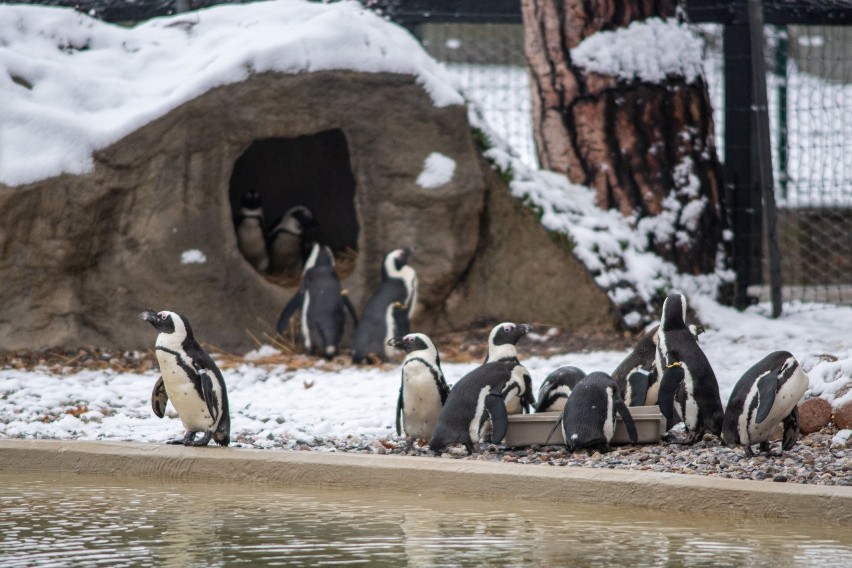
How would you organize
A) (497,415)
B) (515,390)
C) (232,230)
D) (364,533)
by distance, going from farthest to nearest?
1. (232,230)
2. (515,390)
3. (497,415)
4. (364,533)

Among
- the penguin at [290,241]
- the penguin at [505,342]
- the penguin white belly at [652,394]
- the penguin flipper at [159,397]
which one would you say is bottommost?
the penguin white belly at [652,394]

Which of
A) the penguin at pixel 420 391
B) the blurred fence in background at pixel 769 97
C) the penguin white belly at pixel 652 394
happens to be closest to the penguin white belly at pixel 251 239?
the blurred fence in background at pixel 769 97

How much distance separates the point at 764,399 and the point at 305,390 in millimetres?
2431

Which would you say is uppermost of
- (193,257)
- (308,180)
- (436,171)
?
(308,180)

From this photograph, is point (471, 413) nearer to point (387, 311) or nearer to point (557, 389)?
point (557, 389)

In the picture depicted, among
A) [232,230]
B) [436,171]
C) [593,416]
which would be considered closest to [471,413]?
[593,416]

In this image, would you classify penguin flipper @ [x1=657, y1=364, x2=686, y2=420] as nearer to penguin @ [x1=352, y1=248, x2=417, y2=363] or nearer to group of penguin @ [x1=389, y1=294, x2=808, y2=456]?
group of penguin @ [x1=389, y1=294, x2=808, y2=456]

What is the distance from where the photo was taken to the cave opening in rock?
27.5ft

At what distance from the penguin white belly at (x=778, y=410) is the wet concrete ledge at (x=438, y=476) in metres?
0.74

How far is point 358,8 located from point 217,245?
1.85 metres

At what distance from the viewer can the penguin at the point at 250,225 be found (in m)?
7.68

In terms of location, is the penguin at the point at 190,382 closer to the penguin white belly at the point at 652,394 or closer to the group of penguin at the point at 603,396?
the group of penguin at the point at 603,396

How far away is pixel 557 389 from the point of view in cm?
461

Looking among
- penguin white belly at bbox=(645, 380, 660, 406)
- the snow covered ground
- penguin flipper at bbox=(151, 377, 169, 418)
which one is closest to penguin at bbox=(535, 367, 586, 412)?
penguin white belly at bbox=(645, 380, 660, 406)
